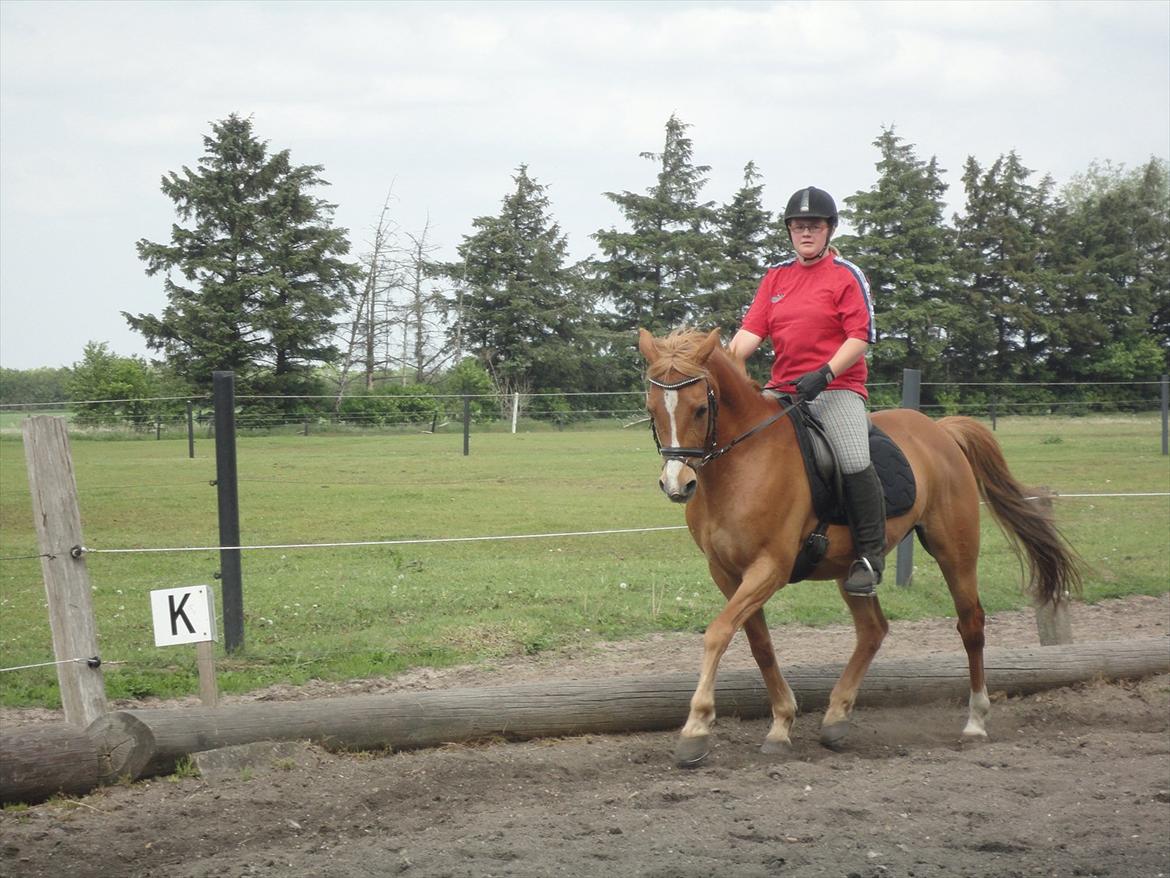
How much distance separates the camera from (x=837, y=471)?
6.53 meters

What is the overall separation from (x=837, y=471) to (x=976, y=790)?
6.13 ft

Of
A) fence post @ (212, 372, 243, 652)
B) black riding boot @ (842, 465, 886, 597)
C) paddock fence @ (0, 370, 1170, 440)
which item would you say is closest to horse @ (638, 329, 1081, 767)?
black riding boot @ (842, 465, 886, 597)

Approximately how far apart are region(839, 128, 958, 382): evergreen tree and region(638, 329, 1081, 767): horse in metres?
40.3

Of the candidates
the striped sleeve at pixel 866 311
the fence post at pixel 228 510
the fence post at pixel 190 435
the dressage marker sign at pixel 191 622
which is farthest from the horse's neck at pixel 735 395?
the fence post at pixel 190 435

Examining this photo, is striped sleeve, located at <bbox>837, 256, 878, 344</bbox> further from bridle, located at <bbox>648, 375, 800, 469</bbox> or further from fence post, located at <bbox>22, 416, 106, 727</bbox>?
fence post, located at <bbox>22, 416, 106, 727</bbox>

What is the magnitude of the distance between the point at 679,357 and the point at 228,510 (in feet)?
13.8

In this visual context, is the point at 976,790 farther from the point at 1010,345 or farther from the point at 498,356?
the point at 1010,345

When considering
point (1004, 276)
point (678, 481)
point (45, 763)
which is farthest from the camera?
point (1004, 276)

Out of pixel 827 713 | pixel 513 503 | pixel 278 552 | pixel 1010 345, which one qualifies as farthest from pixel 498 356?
pixel 827 713

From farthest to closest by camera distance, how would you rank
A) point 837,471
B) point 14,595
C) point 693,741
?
1. point 14,595
2. point 837,471
3. point 693,741

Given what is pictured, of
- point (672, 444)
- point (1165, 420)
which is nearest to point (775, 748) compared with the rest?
point (672, 444)

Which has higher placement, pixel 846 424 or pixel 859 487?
pixel 846 424

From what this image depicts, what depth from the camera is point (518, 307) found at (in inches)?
2030

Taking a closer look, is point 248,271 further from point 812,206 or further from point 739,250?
point 812,206
